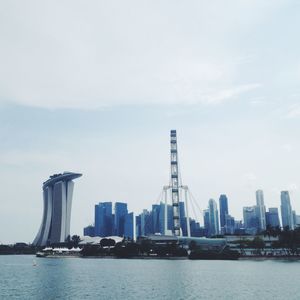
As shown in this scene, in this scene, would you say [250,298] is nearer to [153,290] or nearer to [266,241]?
[153,290]

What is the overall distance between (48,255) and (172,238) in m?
58.4

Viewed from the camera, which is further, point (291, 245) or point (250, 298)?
point (291, 245)

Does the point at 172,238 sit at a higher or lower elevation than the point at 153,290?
higher

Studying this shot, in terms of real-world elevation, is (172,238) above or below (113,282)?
above

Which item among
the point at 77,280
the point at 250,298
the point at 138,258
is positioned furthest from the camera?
the point at 138,258

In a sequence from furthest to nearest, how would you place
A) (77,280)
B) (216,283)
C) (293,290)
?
(77,280) → (216,283) → (293,290)

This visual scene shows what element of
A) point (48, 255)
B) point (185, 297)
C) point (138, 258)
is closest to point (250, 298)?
point (185, 297)

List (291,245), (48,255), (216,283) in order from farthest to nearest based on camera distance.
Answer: (48,255) → (291,245) → (216,283)

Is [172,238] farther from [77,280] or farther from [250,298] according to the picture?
[250,298]

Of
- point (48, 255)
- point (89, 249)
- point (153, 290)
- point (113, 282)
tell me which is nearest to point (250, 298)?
point (153, 290)

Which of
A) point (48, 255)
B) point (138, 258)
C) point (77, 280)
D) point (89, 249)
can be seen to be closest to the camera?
point (77, 280)

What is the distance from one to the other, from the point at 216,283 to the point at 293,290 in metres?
12.9

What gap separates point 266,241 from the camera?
193125mm

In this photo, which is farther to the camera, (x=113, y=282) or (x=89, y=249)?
(x=89, y=249)
